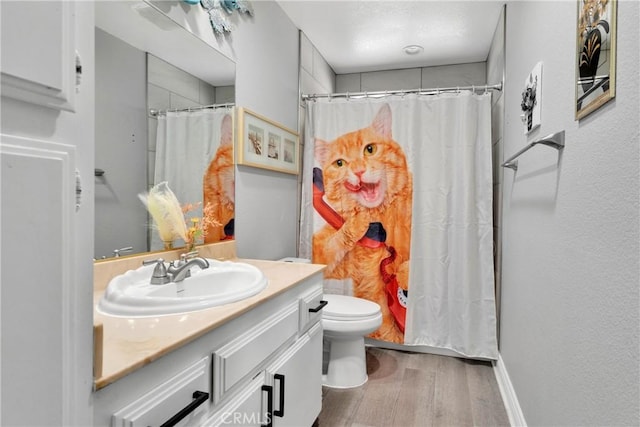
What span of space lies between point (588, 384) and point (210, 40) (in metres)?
1.94

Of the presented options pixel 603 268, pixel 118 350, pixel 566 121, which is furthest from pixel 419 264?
pixel 118 350

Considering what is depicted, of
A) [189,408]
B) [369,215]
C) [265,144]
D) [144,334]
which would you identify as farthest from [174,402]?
[369,215]

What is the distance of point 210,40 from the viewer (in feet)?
5.85

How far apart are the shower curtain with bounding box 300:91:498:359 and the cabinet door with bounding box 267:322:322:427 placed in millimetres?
1050

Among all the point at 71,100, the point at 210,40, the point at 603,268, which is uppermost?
the point at 210,40

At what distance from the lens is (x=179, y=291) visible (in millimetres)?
1353

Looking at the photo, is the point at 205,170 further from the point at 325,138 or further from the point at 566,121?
the point at 566,121

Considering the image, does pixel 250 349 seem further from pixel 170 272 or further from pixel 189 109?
pixel 189 109

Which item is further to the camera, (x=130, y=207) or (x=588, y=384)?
(x=130, y=207)

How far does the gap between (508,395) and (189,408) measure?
1844mm

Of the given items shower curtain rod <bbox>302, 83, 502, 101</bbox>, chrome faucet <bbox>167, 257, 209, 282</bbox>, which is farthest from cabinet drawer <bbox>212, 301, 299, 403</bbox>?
shower curtain rod <bbox>302, 83, 502, 101</bbox>

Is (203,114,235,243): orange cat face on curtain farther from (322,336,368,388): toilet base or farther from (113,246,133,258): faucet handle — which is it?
(322,336,368,388): toilet base

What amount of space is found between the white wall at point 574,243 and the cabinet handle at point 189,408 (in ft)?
3.01

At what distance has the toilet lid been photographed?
87.1 inches
